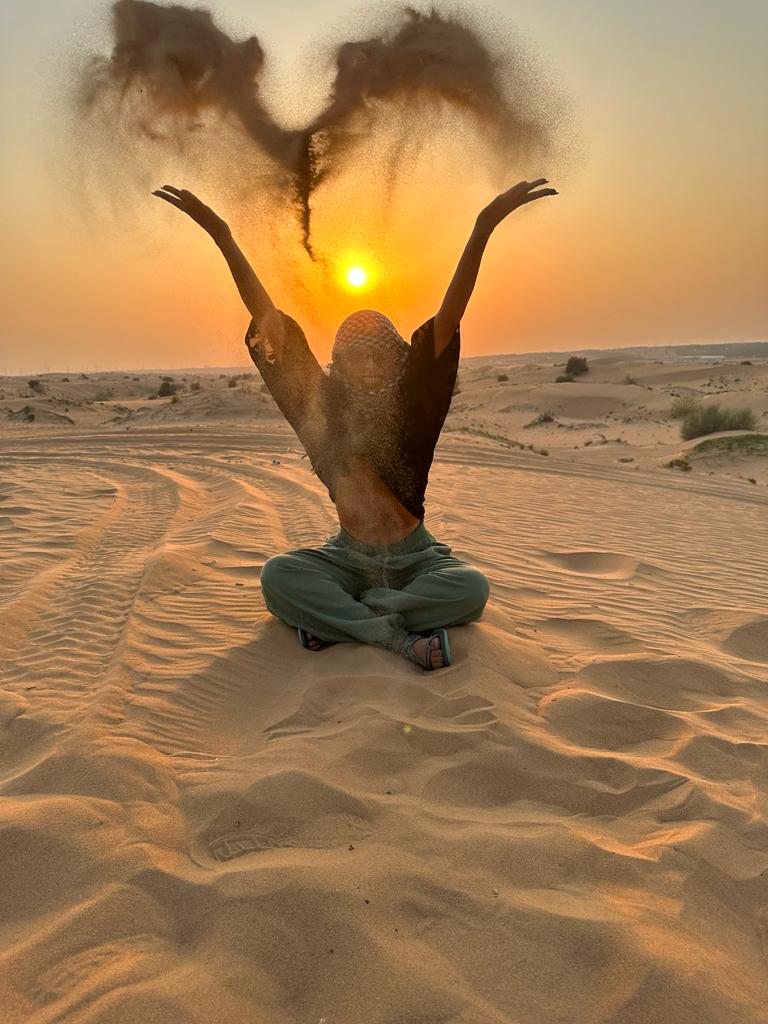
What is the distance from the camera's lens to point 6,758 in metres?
2.38

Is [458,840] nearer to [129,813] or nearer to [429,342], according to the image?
[129,813]

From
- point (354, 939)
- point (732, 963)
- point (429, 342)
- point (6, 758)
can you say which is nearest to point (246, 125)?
point (429, 342)

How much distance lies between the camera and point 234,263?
3.33 metres

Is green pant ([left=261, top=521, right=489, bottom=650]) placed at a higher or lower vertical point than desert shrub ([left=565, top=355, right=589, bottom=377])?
lower

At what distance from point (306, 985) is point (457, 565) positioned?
7.07 feet

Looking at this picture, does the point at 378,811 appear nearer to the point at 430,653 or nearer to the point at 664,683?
the point at 430,653

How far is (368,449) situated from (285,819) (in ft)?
5.69

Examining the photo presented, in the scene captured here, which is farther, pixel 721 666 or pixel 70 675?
pixel 721 666

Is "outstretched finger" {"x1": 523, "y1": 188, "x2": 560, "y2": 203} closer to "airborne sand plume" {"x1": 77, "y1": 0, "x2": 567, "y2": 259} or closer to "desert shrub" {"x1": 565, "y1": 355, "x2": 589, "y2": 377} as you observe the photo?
"airborne sand plume" {"x1": 77, "y1": 0, "x2": 567, "y2": 259}

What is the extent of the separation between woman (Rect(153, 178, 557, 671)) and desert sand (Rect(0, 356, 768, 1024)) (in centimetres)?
17

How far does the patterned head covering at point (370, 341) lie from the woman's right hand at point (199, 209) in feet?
2.25

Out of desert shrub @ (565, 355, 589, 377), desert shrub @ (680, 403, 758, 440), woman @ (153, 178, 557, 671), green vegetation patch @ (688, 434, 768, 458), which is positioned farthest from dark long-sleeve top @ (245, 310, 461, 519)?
desert shrub @ (565, 355, 589, 377)

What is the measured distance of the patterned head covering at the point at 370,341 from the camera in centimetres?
334

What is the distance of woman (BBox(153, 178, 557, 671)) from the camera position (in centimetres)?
323
